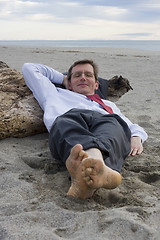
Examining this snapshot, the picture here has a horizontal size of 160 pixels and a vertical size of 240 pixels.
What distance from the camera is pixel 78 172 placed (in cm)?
193

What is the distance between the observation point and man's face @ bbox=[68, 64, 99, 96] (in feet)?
11.2

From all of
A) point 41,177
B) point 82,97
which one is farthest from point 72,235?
point 82,97

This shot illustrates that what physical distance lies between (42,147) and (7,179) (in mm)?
887

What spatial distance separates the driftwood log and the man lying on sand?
0.51 feet

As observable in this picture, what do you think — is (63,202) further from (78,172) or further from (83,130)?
(83,130)

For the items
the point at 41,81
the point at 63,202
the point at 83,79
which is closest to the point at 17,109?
the point at 41,81

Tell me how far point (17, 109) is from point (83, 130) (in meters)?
1.35

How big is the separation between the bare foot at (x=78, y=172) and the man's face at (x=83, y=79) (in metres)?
1.57

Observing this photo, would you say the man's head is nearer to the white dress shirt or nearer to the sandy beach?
the white dress shirt

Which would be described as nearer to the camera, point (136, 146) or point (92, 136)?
point (92, 136)

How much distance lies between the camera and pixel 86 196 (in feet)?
6.73

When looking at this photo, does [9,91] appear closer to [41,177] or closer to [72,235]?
[41,177]

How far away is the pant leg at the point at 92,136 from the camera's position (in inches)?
87.5

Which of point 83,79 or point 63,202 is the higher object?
point 83,79
